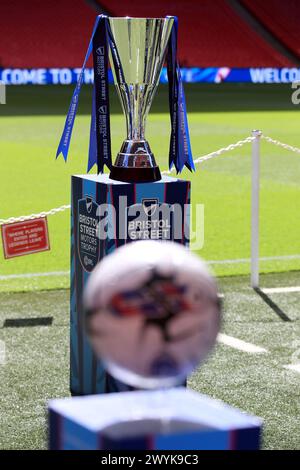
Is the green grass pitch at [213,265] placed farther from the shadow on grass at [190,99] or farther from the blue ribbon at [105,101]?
the blue ribbon at [105,101]

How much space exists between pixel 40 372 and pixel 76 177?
3.57ft

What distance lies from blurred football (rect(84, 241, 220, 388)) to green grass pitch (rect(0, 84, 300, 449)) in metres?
2.49

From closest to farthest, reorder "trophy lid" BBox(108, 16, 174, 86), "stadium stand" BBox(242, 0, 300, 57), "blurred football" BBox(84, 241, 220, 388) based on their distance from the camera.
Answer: "blurred football" BBox(84, 241, 220, 388), "trophy lid" BBox(108, 16, 174, 86), "stadium stand" BBox(242, 0, 300, 57)

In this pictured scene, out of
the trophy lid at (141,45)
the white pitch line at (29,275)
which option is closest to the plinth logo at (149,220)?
the trophy lid at (141,45)

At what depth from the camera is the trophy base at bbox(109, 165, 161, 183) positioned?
14.2ft

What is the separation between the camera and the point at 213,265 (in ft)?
25.6

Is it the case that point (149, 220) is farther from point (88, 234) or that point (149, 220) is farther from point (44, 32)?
point (44, 32)

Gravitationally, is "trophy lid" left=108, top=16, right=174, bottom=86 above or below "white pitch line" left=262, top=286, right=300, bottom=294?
above

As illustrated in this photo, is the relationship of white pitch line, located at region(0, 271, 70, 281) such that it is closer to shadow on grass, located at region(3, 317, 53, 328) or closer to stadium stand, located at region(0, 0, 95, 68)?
shadow on grass, located at region(3, 317, 53, 328)

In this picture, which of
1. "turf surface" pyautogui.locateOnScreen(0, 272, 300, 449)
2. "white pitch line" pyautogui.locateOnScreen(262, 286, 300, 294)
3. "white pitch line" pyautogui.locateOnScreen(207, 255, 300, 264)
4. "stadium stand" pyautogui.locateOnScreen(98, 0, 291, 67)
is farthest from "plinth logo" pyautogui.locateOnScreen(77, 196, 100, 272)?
"stadium stand" pyautogui.locateOnScreen(98, 0, 291, 67)

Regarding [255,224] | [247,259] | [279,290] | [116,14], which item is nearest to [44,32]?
[116,14]

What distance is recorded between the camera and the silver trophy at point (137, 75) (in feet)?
14.0

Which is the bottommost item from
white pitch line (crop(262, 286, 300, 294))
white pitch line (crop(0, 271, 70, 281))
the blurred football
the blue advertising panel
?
white pitch line (crop(262, 286, 300, 294))

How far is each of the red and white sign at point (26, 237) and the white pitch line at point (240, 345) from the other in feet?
3.80
